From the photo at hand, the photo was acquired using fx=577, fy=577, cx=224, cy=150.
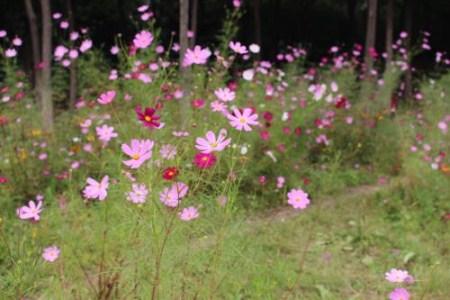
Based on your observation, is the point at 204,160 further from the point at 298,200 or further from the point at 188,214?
the point at 298,200

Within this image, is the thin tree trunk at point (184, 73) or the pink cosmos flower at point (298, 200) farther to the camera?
the thin tree trunk at point (184, 73)

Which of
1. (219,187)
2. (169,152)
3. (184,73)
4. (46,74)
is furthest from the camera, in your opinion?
(46,74)

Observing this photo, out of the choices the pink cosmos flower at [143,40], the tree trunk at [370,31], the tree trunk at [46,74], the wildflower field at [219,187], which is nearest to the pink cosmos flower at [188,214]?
the wildflower field at [219,187]

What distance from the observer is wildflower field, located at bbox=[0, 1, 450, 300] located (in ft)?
6.27

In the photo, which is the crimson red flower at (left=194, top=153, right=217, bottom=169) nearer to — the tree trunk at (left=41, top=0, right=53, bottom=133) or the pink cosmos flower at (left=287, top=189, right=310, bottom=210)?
the pink cosmos flower at (left=287, top=189, right=310, bottom=210)

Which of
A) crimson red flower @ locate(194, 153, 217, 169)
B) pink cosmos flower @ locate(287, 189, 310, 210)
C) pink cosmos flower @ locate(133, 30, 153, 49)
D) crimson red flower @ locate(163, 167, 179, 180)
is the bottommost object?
pink cosmos flower @ locate(287, 189, 310, 210)

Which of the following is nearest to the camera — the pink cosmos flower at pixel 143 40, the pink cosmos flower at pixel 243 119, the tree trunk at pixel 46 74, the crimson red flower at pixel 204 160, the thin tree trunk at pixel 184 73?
the crimson red flower at pixel 204 160

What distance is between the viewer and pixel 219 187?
2.04m

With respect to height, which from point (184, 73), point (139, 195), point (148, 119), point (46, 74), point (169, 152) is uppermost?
point (148, 119)

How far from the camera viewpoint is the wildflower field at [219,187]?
1910 mm

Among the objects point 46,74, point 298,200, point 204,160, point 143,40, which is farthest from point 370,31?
point 204,160

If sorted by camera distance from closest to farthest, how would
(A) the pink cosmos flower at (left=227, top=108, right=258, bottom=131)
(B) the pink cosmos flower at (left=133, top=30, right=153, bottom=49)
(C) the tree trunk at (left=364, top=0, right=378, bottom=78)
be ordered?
(A) the pink cosmos flower at (left=227, top=108, right=258, bottom=131), (B) the pink cosmos flower at (left=133, top=30, right=153, bottom=49), (C) the tree trunk at (left=364, top=0, right=378, bottom=78)

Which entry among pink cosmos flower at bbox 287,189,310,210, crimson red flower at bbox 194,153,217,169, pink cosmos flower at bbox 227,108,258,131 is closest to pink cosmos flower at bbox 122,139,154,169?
crimson red flower at bbox 194,153,217,169

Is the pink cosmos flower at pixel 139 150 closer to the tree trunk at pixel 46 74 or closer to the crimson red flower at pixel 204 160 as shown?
the crimson red flower at pixel 204 160
